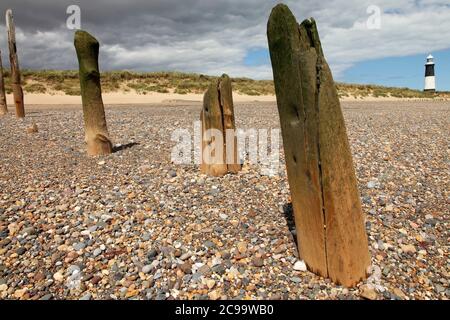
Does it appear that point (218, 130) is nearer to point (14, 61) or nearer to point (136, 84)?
point (14, 61)

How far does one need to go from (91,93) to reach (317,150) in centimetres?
650

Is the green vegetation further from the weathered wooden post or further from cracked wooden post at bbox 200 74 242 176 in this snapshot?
cracked wooden post at bbox 200 74 242 176

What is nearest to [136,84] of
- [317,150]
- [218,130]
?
[218,130]

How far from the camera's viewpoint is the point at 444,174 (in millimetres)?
6449

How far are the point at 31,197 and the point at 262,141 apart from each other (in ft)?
20.0

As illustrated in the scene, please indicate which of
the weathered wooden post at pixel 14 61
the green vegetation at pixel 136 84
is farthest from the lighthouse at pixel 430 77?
the weathered wooden post at pixel 14 61

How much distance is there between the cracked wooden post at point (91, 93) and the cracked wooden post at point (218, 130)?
9.62 feet

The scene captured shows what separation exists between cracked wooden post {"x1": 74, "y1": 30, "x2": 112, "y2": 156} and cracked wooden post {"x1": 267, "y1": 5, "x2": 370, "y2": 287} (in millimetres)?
5876

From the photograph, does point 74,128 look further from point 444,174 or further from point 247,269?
point 444,174

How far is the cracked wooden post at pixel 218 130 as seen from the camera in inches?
252

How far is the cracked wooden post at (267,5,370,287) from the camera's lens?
296 cm

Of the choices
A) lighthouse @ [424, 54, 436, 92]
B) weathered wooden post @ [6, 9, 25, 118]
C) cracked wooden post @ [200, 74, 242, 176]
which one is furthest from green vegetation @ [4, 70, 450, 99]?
cracked wooden post @ [200, 74, 242, 176]

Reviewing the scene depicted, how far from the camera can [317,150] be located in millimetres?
3006

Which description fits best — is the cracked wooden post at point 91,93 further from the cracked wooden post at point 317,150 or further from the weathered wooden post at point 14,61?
the weathered wooden post at point 14,61
